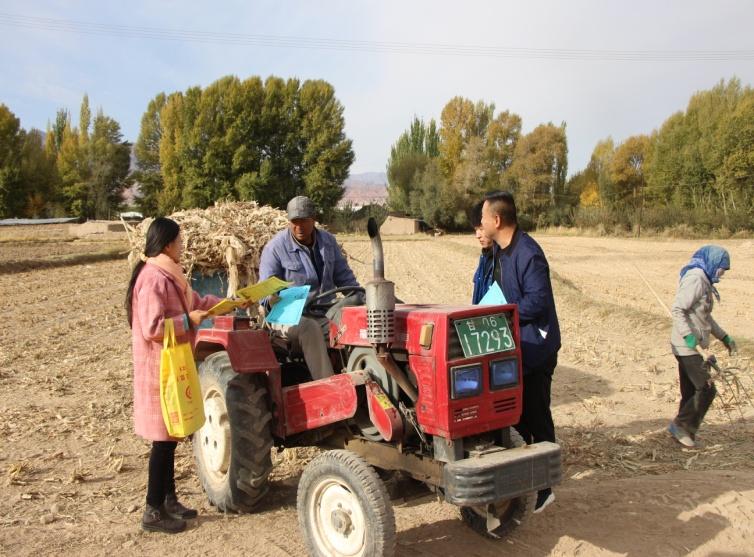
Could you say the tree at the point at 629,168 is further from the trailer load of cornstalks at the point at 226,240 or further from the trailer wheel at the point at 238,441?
the trailer wheel at the point at 238,441

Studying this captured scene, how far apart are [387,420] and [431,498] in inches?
55.0

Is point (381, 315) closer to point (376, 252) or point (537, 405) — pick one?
point (376, 252)

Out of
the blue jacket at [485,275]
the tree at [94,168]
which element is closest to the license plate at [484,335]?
the blue jacket at [485,275]

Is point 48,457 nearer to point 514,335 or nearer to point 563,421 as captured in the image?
point 514,335

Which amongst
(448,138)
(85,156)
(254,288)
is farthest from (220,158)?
(254,288)

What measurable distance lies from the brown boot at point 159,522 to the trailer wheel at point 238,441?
319 mm

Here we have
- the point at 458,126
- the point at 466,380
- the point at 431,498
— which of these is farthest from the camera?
the point at 458,126

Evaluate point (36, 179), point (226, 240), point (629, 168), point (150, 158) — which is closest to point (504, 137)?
point (629, 168)

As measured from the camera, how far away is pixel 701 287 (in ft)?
18.0

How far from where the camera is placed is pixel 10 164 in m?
54.4

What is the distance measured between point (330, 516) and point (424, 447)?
610 millimetres

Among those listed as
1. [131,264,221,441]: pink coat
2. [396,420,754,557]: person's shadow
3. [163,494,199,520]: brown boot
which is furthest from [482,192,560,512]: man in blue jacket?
[163,494,199,520]: brown boot

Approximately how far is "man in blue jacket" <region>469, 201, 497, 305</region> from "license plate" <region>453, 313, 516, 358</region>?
3.31 ft

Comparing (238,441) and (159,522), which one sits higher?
(238,441)
